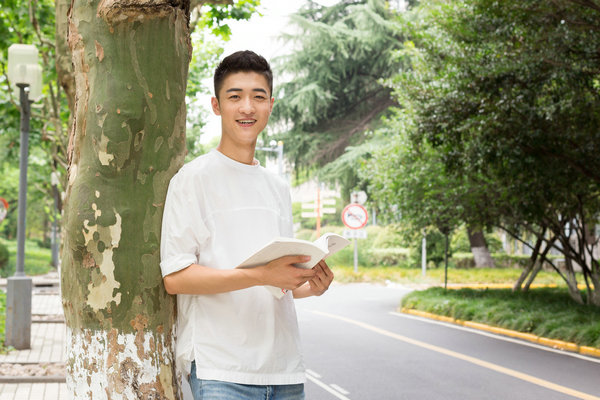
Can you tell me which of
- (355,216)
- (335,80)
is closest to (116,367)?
(355,216)

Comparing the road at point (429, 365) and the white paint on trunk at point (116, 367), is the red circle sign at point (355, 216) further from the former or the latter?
the white paint on trunk at point (116, 367)

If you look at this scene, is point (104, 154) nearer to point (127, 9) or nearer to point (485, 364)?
point (127, 9)

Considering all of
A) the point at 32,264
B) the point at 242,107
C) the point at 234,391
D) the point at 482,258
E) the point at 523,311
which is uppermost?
the point at 242,107

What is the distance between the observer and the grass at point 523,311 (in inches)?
474

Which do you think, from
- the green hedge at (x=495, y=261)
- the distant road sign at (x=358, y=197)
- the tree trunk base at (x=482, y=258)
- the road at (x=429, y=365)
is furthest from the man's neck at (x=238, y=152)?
the green hedge at (x=495, y=261)

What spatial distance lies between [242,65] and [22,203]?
9364mm

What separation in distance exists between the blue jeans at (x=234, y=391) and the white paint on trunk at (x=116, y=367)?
166 mm

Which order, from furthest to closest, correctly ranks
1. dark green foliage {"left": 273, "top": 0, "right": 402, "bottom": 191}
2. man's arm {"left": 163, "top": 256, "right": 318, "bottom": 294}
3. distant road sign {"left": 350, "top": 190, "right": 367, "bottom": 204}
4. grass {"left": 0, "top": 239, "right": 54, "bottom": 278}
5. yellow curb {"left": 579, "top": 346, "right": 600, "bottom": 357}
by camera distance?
grass {"left": 0, "top": 239, "right": 54, "bottom": 278} < dark green foliage {"left": 273, "top": 0, "right": 402, "bottom": 191} < distant road sign {"left": 350, "top": 190, "right": 367, "bottom": 204} < yellow curb {"left": 579, "top": 346, "right": 600, "bottom": 357} < man's arm {"left": 163, "top": 256, "right": 318, "bottom": 294}

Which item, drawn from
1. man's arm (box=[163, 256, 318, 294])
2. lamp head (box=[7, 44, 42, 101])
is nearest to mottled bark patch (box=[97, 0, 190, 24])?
man's arm (box=[163, 256, 318, 294])

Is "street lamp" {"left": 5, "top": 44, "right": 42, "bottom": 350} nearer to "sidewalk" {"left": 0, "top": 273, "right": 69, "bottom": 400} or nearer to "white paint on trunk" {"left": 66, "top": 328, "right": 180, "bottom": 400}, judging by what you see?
"sidewalk" {"left": 0, "top": 273, "right": 69, "bottom": 400}

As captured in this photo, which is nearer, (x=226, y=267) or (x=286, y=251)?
(x=286, y=251)

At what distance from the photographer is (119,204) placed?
255 centimetres

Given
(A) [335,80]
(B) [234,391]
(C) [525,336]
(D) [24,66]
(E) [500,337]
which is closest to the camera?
(B) [234,391]

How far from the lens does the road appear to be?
8203mm
